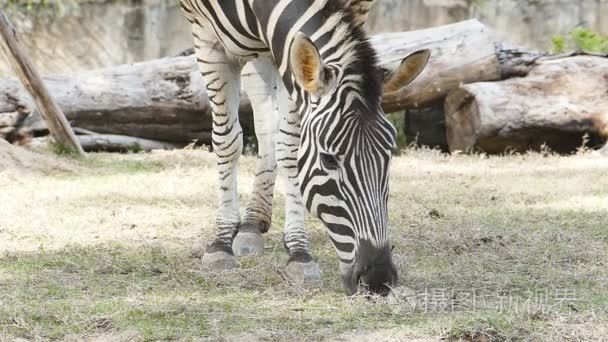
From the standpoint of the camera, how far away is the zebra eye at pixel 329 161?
14.6 feet

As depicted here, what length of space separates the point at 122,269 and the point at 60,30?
10.1 metres

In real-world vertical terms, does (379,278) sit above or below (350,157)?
below

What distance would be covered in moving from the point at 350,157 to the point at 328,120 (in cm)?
22

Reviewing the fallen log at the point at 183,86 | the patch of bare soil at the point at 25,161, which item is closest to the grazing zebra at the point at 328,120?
the patch of bare soil at the point at 25,161

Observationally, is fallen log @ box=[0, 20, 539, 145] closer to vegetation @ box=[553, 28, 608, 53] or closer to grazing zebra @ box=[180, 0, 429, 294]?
vegetation @ box=[553, 28, 608, 53]

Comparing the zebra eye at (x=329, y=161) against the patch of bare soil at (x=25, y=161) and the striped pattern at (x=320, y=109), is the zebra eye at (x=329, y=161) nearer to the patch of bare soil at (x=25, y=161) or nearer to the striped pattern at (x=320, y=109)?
the striped pattern at (x=320, y=109)

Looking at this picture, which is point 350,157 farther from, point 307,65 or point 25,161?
point 25,161

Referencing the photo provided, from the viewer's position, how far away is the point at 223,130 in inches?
238

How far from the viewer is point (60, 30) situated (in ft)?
48.9

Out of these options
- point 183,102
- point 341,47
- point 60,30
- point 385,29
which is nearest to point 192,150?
point 183,102

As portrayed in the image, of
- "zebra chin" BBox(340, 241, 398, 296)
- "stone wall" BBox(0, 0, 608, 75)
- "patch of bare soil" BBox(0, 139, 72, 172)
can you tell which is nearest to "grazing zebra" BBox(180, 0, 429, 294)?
"zebra chin" BBox(340, 241, 398, 296)

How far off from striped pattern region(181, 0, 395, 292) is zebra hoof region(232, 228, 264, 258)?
0.12 meters

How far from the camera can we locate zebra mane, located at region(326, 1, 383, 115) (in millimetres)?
4488

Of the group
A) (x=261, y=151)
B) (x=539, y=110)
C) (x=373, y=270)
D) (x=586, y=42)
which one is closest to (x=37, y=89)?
(x=261, y=151)
